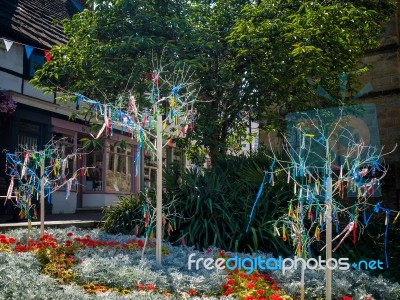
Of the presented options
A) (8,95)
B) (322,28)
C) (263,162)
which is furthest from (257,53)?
(8,95)

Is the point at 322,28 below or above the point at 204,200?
above

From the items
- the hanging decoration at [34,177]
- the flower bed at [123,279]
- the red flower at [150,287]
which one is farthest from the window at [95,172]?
the red flower at [150,287]

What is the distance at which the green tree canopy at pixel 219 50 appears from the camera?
983 cm

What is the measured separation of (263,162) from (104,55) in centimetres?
381

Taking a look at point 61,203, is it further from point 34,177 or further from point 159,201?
point 159,201

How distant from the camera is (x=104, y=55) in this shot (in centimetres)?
1020

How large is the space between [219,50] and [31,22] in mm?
7931

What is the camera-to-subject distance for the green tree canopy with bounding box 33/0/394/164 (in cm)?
983

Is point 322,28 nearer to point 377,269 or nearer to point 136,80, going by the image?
point 136,80

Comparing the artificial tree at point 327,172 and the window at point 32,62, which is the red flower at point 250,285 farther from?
the window at point 32,62

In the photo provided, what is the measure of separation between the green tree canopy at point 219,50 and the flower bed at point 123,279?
4.02 metres

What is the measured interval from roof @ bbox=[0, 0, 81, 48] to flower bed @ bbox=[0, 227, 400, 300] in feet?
25.6

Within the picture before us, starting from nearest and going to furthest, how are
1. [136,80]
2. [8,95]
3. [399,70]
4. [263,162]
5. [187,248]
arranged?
[187,248], [136,80], [263,162], [8,95], [399,70]

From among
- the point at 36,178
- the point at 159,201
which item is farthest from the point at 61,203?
the point at 159,201
